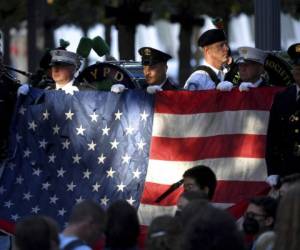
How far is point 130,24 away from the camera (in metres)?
25.0

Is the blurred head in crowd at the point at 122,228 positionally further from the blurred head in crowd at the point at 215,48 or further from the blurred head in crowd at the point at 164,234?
the blurred head in crowd at the point at 215,48

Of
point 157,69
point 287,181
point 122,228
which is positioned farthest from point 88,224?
point 157,69

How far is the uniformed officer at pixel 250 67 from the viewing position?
11.1 meters

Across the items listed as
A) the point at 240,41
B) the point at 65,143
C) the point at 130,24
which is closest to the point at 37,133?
the point at 65,143

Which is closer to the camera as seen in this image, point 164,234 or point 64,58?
point 164,234

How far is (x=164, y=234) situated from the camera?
7039 mm

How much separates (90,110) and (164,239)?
5.22 meters

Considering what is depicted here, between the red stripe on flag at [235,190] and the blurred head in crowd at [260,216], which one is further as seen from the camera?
the red stripe on flag at [235,190]

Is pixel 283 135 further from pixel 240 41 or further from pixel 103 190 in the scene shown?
pixel 240 41

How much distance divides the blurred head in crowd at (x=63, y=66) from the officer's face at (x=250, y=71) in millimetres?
2182

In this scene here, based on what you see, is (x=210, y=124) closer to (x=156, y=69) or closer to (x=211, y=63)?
(x=211, y=63)

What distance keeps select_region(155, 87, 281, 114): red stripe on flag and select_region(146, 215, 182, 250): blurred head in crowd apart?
13.2ft

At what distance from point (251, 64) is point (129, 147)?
4.62 ft

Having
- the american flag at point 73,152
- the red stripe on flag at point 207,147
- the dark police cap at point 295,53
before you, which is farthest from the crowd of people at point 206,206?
the red stripe on flag at point 207,147
